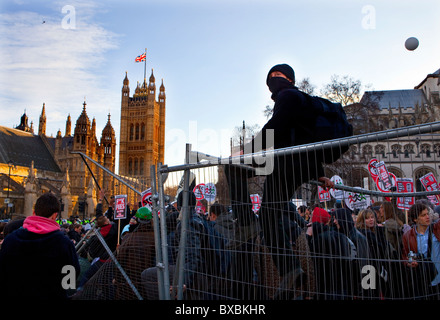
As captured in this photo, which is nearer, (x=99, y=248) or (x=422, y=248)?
(x=422, y=248)

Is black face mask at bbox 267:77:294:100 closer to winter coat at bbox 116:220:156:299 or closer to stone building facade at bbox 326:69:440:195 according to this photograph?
stone building facade at bbox 326:69:440:195

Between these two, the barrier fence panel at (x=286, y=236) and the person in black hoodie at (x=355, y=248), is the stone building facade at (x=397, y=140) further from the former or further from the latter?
the person in black hoodie at (x=355, y=248)

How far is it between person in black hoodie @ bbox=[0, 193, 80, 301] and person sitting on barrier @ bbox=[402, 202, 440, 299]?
11.0ft

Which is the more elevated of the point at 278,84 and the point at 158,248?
the point at 278,84

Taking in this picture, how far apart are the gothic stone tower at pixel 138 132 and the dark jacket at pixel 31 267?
9442 centimetres

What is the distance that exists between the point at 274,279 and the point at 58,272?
2104mm

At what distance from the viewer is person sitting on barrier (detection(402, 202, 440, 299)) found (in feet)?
11.8

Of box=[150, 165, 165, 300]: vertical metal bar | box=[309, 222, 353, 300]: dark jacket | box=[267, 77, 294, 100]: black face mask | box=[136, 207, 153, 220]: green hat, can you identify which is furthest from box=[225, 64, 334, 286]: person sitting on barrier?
box=[136, 207, 153, 220]: green hat

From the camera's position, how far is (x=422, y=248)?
4020 mm

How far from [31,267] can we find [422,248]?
407 cm

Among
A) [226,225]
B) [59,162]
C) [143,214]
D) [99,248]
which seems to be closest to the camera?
[226,225]

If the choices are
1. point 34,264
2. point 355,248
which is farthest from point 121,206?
point 355,248

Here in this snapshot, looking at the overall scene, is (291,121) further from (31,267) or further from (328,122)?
(31,267)

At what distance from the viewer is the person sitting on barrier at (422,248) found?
3582 millimetres
